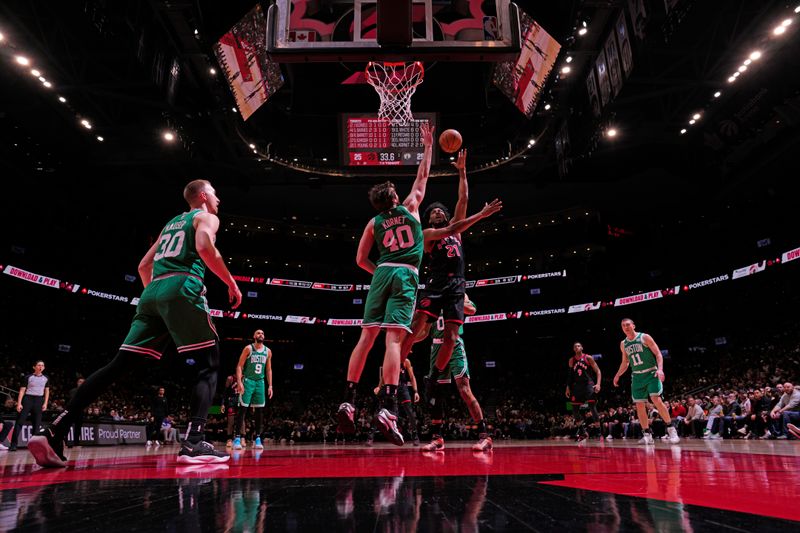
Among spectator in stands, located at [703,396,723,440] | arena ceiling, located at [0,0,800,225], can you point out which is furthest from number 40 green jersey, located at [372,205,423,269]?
spectator in stands, located at [703,396,723,440]

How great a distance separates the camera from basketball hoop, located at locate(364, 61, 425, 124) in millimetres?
10266

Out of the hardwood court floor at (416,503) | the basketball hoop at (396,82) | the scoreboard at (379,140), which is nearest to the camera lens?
the hardwood court floor at (416,503)

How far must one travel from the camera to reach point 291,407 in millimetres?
24703

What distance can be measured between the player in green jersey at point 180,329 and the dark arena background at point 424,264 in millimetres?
335

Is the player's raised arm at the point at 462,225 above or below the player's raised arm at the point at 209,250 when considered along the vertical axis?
above

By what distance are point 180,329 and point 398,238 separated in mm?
1766

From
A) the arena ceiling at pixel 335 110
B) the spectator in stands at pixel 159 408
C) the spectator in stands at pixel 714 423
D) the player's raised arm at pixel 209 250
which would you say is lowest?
the spectator in stands at pixel 714 423

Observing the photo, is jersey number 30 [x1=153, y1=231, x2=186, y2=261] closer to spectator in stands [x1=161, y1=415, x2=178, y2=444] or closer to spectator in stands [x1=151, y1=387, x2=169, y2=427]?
spectator in stands [x1=151, y1=387, x2=169, y2=427]

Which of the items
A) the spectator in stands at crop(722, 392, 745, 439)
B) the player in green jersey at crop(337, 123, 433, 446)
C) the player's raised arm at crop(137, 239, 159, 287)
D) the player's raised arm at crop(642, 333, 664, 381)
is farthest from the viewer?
the spectator in stands at crop(722, 392, 745, 439)

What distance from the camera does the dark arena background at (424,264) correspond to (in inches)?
83.3

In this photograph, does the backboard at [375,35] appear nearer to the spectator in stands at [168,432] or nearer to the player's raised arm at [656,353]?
the player's raised arm at [656,353]

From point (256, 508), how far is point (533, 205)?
2624 cm

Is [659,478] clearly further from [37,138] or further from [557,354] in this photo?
[557,354]

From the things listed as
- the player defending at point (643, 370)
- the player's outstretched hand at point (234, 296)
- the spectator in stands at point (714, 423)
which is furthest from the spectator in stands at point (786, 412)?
the player's outstretched hand at point (234, 296)
